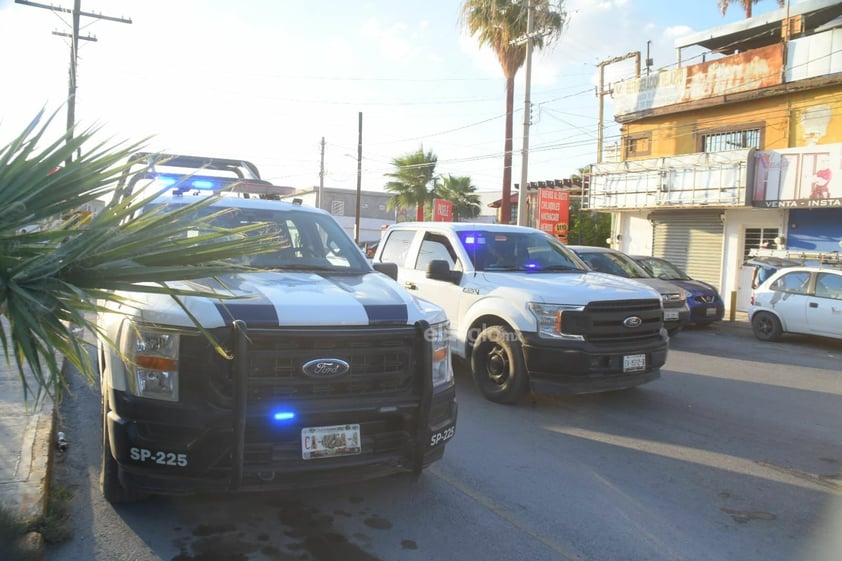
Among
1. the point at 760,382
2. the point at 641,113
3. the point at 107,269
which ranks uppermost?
the point at 641,113

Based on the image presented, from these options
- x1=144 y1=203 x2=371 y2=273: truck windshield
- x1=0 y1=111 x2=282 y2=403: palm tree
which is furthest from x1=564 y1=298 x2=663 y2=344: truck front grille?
x1=0 y1=111 x2=282 y2=403: palm tree

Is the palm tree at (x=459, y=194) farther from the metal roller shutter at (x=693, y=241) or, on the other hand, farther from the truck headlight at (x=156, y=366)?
the truck headlight at (x=156, y=366)

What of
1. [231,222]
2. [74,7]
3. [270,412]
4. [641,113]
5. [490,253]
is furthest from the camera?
[74,7]

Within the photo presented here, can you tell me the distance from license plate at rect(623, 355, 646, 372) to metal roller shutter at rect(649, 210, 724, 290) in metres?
14.7

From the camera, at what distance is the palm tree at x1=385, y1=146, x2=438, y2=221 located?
34.2m

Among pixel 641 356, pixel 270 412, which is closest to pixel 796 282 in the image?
pixel 641 356

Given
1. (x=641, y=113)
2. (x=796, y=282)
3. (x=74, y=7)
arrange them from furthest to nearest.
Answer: (x=74, y=7), (x=641, y=113), (x=796, y=282)

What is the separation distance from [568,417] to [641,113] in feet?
57.7

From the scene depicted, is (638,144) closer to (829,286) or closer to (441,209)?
(441,209)

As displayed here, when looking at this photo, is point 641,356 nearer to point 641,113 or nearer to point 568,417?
point 568,417

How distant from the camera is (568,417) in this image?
6.36 metres

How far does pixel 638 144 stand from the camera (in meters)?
22.1

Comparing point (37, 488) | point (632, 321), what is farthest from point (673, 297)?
point (37, 488)

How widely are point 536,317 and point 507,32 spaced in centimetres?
1879
